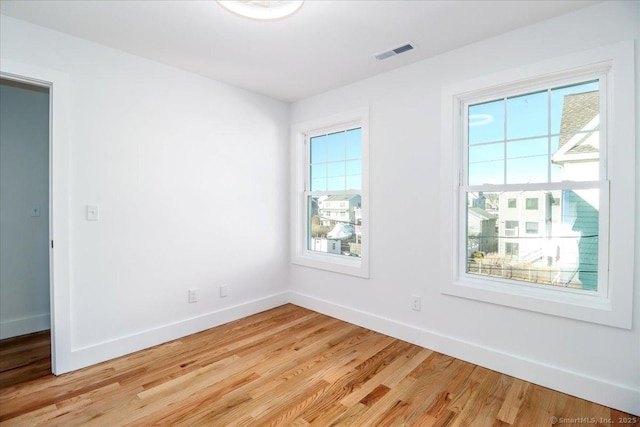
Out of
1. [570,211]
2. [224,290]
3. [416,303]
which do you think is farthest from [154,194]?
[570,211]

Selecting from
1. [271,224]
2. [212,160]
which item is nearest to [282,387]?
[271,224]

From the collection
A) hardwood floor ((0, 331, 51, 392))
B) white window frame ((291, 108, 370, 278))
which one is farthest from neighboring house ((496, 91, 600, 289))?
hardwood floor ((0, 331, 51, 392))

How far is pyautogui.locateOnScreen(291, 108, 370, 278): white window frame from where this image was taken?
320 centimetres

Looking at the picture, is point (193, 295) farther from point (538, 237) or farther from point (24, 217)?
point (538, 237)

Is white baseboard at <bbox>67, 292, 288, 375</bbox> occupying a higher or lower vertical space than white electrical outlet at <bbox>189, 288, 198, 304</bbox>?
lower

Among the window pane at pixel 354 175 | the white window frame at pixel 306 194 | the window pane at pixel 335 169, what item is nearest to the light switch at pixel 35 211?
the white window frame at pixel 306 194

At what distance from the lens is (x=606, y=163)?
2.02 meters

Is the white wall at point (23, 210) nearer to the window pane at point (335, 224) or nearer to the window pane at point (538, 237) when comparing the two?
the window pane at point (335, 224)

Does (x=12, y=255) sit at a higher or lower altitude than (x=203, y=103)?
lower

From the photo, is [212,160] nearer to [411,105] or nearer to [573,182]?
[411,105]

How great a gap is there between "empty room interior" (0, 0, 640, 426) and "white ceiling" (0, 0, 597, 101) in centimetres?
2

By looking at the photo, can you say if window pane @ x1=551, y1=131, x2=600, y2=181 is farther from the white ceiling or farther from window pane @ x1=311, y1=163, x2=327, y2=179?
window pane @ x1=311, y1=163, x2=327, y2=179

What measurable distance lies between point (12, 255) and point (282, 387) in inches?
118

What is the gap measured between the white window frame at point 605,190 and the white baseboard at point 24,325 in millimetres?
4051
